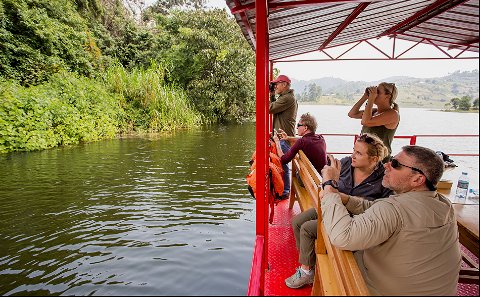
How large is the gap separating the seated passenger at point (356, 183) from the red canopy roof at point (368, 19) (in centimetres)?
118

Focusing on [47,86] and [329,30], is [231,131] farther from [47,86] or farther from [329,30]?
[329,30]

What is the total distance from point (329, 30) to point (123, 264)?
16.4 feet

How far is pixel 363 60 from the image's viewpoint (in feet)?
28.0

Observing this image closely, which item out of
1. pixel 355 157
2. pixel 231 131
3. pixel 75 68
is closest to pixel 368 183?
pixel 355 157

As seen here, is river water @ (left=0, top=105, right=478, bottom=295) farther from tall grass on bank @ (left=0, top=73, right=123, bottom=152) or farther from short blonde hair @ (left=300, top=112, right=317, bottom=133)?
short blonde hair @ (left=300, top=112, right=317, bottom=133)

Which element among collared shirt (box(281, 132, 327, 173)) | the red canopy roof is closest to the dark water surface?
collared shirt (box(281, 132, 327, 173))

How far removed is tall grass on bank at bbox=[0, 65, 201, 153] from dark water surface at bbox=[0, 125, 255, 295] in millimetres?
1589

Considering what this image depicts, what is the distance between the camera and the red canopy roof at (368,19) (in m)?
3.46

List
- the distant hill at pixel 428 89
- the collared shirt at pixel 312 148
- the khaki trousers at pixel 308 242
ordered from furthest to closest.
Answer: the collared shirt at pixel 312 148
the khaki trousers at pixel 308 242
the distant hill at pixel 428 89

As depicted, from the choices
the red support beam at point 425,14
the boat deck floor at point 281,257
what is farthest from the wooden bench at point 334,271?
the red support beam at point 425,14

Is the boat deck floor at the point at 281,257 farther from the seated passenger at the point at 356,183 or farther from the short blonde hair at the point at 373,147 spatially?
the short blonde hair at the point at 373,147

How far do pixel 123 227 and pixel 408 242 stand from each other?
534cm

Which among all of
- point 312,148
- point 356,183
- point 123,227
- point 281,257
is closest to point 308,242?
point 356,183

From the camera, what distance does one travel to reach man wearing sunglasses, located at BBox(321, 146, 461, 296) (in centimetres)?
156
